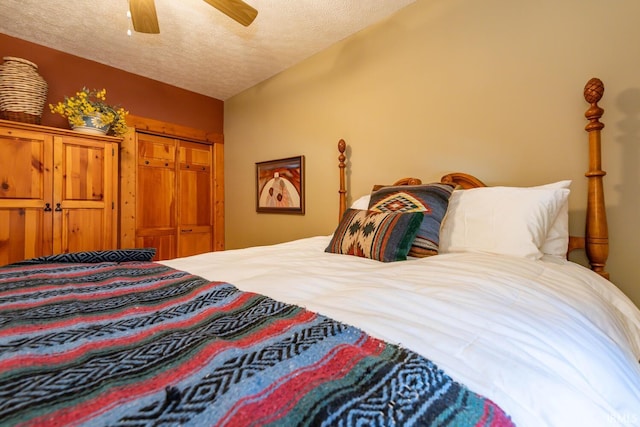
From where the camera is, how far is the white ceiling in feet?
6.92

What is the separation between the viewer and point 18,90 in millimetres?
2207

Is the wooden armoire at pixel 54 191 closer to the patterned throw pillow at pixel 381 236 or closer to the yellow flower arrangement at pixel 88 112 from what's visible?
the yellow flower arrangement at pixel 88 112

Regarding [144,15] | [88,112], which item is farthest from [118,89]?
[144,15]

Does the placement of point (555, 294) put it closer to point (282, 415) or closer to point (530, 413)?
point (530, 413)

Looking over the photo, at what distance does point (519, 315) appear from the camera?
2.22 ft

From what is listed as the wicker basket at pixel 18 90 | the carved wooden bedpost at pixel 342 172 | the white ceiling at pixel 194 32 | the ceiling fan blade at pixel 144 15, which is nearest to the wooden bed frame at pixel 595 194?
the white ceiling at pixel 194 32

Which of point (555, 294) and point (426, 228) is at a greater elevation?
point (426, 228)

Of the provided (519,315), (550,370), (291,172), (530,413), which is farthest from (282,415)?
(291,172)

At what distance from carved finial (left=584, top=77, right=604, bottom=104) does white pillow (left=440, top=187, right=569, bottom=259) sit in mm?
477

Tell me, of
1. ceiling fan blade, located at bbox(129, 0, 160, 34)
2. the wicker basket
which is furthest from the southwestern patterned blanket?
the wicker basket

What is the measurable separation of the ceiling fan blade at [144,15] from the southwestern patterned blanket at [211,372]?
5.60ft

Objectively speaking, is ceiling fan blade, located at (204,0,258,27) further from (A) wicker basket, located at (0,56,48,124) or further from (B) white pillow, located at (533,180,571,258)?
(B) white pillow, located at (533,180,571,258)

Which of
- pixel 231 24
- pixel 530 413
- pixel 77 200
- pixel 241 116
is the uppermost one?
pixel 231 24

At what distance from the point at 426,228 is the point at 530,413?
3.59 ft
